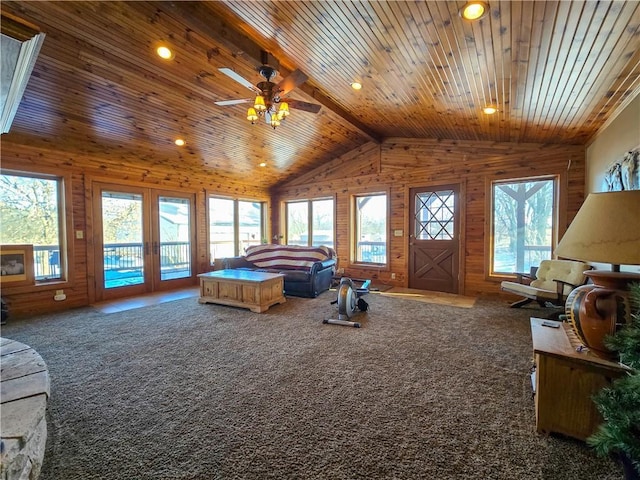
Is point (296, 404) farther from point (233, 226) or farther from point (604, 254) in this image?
point (233, 226)

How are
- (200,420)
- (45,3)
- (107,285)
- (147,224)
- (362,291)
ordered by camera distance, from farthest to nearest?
1. (147,224)
2. (107,285)
3. (362,291)
4. (45,3)
5. (200,420)

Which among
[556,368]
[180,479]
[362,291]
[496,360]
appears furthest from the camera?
[362,291]

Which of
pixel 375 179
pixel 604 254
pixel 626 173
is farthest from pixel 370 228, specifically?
pixel 604 254

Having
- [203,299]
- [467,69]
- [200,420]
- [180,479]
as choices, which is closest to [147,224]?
[203,299]

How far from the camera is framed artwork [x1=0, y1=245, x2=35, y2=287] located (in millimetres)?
4070

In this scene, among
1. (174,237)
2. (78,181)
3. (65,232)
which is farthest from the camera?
(174,237)

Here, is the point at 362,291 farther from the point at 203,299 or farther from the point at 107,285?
the point at 107,285

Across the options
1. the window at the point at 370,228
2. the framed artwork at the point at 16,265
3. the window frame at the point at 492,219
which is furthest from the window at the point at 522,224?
the framed artwork at the point at 16,265

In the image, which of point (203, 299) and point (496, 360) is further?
point (203, 299)

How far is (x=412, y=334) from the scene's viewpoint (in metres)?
3.34

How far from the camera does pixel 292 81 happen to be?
3020 millimetres

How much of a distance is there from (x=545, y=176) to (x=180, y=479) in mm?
5922

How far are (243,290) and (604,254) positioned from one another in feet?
13.2

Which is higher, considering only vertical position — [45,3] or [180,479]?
[45,3]
